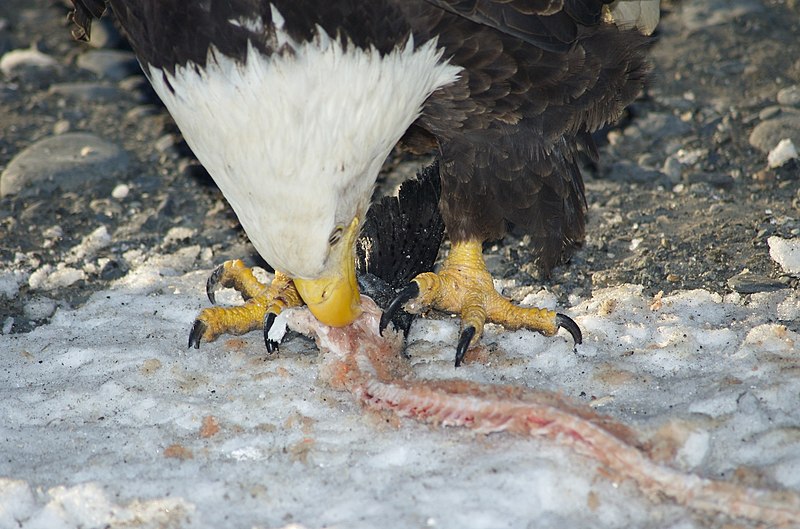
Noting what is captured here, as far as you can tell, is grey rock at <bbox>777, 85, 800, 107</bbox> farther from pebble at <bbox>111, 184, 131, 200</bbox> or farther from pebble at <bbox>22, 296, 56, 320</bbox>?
pebble at <bbox>22, 296, 56, 320</bbox>

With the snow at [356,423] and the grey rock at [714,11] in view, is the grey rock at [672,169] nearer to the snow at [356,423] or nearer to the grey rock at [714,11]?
the snow at [356,423]

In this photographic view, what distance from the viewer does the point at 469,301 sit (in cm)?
347

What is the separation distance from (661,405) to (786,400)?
0.34 meters

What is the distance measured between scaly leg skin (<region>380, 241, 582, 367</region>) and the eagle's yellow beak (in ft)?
0.75

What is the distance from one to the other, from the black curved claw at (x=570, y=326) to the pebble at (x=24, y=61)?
A: 4070 mm

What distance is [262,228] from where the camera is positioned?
273 centimetres

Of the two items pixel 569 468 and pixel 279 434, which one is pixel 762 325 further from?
pixel 279 434

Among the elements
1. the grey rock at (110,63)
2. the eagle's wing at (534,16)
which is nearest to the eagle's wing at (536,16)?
the eagle's wing at (534,16)

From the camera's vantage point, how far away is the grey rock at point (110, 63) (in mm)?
5910

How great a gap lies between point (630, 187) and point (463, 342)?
161 cm

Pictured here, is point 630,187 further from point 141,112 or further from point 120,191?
point 141,112

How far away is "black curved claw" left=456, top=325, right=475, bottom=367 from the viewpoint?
10.5 ft

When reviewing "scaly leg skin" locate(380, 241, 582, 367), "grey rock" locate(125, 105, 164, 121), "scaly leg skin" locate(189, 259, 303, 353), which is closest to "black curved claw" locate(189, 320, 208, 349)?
"scaly leg skin" locate(189, 259, 303, 353)

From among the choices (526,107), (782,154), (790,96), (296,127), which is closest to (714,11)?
(790,96)
